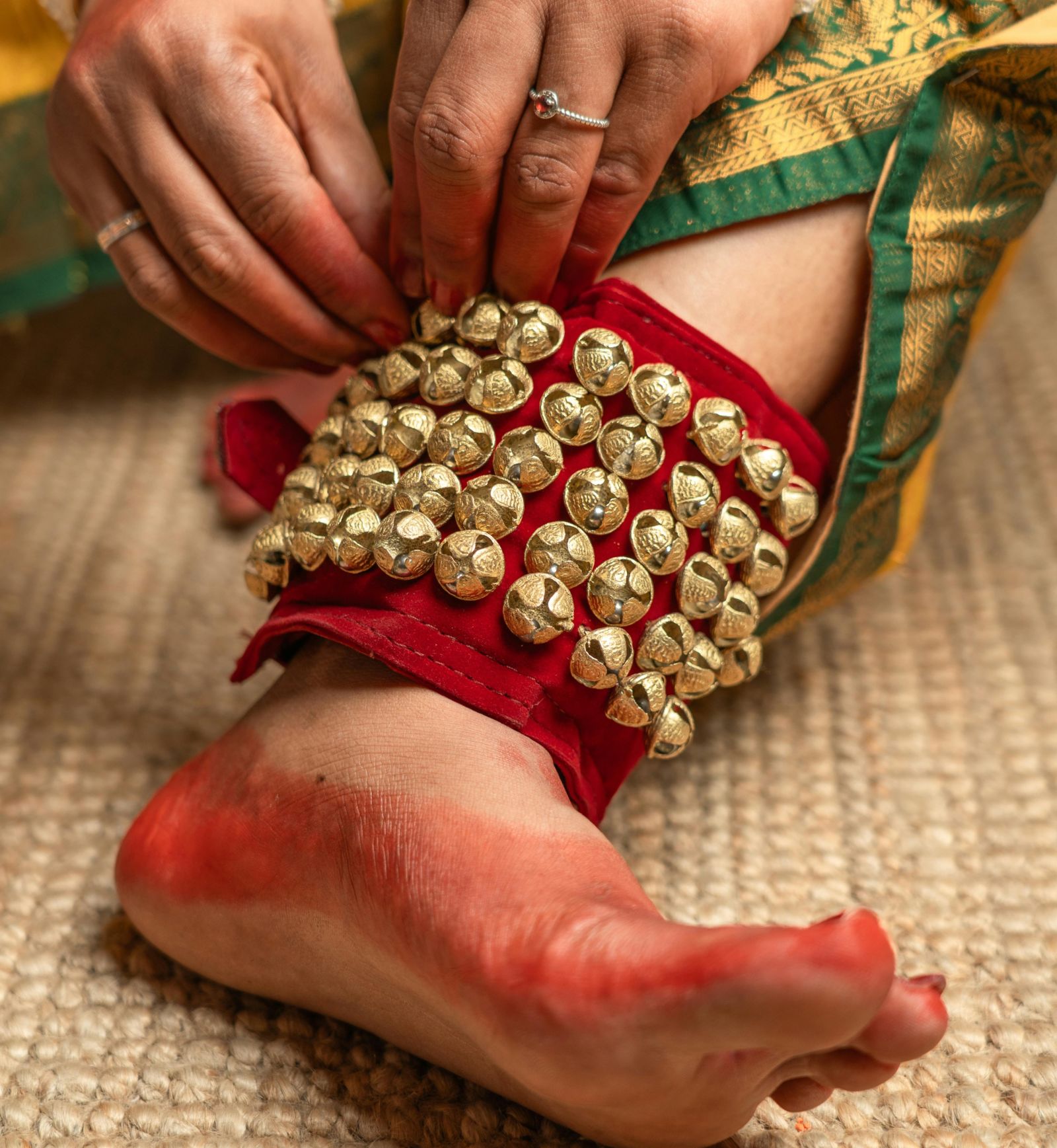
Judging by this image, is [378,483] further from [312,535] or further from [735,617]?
[735,617]

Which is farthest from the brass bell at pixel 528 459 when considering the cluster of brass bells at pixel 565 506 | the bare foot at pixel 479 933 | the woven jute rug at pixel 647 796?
the woven jute rug at pixel 647 796

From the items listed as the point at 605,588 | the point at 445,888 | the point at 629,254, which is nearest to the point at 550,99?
the point at 629,254

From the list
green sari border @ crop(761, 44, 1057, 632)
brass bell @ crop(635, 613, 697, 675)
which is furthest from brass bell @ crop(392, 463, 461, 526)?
green sari border @ crop(761, 44, 1057, 632)

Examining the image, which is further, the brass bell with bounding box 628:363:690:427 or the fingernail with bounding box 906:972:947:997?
the brass bell with bounding box 628:363:690:427

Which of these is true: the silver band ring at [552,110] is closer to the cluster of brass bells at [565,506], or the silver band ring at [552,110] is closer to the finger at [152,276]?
the cluster of brass bells at [565,506]

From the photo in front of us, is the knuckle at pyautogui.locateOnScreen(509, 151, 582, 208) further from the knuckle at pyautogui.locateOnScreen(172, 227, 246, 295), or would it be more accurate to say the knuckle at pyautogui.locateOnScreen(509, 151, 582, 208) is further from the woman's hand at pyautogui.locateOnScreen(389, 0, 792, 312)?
A: the knuckle at pyautogui.locateOnScreen(172, 227, 246, 295)

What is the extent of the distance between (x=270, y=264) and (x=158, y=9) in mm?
134

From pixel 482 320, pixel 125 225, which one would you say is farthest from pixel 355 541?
pixel 125 225

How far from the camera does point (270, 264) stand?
56 centimetres

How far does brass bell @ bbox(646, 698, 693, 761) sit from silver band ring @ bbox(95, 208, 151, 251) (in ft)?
1.22

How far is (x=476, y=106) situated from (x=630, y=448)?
0.16 metres

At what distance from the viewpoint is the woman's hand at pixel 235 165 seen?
535 millimetres

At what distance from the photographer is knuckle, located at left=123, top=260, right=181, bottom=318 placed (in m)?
0.58

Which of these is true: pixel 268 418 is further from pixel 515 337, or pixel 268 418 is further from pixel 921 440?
pixel 921 440
